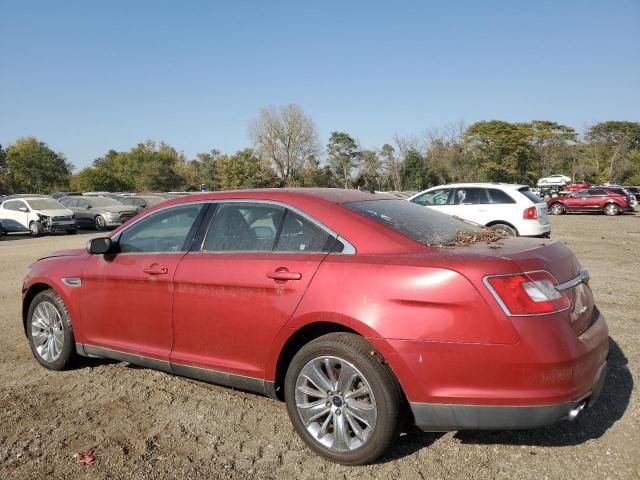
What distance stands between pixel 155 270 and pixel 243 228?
2.48 feet

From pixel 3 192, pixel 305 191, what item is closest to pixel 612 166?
pixel 3 192

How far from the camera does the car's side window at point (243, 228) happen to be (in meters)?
3.54

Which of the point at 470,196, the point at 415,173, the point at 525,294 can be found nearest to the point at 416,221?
the point at 525,294

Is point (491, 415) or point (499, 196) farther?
point (499, 196)

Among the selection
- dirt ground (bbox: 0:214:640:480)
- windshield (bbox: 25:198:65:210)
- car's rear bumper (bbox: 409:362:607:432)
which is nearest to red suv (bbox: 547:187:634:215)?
windshield (bbox: 25:198:65:210)

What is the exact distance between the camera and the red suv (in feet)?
97.3

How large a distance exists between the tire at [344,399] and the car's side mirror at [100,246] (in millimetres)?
1995

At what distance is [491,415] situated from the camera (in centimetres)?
266

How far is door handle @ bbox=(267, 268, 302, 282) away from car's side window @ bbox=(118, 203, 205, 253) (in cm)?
97

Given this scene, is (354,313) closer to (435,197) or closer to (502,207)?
(502,207)

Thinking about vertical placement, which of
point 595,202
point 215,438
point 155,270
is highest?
point 155,270

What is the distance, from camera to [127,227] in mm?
4352

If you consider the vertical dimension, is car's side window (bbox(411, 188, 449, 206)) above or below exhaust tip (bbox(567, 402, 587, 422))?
above

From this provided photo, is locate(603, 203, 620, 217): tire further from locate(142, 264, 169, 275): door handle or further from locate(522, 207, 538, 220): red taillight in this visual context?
locate(142, 264, 169, 275): door handle
